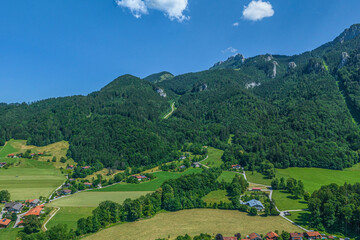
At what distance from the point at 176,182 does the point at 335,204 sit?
→ 161 ft

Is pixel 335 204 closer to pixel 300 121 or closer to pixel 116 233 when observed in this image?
pixel 116 233

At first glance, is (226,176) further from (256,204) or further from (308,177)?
(308,177)

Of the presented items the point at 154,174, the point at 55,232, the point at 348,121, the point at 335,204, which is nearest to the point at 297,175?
the point at 335,204

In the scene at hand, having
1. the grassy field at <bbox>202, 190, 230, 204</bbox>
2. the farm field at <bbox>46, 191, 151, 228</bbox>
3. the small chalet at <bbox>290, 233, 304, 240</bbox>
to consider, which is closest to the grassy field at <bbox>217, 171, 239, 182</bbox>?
the grassy field at <bbox>202, 190, 230, 204</bbox>

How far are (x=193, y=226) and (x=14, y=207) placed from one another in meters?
58.4

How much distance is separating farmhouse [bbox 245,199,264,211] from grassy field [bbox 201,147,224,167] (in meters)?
50.6

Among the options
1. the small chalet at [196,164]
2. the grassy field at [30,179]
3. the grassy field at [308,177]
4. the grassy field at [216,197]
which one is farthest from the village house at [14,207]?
the grassy field at [308,177]

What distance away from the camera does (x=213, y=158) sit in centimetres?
13625

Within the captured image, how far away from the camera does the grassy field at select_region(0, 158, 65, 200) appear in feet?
291

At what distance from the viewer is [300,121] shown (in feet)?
506

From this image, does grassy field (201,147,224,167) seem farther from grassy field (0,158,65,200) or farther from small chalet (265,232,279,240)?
grassy field (0,158,65,200)

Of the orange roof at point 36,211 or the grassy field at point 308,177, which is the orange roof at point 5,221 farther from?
the grassy field at point 308,177

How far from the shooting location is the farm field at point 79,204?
6531cm

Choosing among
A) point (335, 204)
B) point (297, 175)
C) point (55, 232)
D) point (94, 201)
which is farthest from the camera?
point (297, 175)
